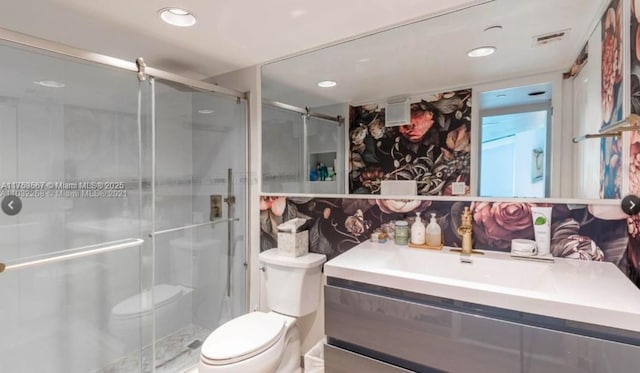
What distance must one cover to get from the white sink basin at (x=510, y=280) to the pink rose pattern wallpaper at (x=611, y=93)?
33 cm

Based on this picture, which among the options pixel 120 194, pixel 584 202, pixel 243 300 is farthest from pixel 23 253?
pixel 584 202

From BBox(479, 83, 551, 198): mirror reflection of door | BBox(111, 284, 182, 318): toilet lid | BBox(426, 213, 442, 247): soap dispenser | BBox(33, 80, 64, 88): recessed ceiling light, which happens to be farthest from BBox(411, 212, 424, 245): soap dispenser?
BBox(33, 80, 64, 88): recessed ceiling light

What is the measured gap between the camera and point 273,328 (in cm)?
164

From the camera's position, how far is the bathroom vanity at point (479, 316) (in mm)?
853

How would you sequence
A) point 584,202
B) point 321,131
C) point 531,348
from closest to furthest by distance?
point 531,348, point 584,202, point 321,131

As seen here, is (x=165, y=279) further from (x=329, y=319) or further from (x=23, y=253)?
(x=329, y=319)

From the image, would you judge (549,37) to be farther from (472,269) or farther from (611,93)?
(472,269)

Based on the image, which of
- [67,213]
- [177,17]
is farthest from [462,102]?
[67,213]

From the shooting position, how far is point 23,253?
170 cm

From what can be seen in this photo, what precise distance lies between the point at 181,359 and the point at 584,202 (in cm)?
248

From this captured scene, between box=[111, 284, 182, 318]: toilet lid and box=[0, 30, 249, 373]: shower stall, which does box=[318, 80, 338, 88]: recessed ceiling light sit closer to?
box=[0, 30, 249, 373]: shower stall

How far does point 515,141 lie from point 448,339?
0.94 metres

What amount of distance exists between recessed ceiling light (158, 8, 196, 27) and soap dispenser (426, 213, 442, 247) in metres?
1.57

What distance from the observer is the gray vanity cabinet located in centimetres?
85
